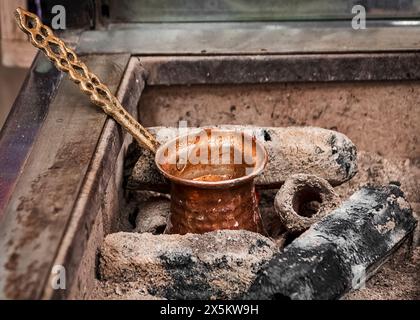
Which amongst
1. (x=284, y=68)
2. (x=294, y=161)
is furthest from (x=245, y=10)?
(x=294, y=161)

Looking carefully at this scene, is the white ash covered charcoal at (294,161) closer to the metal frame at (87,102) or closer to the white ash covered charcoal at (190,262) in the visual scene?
the metal frame at (87,102)

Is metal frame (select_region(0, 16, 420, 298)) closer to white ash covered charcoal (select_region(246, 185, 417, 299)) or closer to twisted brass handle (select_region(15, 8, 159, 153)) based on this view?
twisted brass handle (select_region(15, 8, 159, 153))

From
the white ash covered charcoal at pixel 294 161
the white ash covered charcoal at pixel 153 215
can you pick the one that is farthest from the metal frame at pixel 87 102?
the white ash covered charcoal at pixel 153 215

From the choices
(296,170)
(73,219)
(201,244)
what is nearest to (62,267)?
(73,219)

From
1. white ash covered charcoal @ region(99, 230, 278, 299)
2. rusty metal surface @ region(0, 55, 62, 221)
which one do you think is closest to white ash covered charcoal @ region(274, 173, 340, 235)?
white ash covered charcoal @ region(99, 230, 278, 299)

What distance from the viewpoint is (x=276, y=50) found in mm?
3066

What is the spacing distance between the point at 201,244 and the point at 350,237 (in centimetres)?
45

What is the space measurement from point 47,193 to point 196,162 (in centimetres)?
64

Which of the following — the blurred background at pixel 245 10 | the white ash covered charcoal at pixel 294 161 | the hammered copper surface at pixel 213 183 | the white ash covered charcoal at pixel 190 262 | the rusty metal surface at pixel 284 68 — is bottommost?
the white ash covered charcoal at pixel 190 262

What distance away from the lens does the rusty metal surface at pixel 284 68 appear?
3.01 m

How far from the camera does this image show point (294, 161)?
2.70 m

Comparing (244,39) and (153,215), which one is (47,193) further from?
(244,39)

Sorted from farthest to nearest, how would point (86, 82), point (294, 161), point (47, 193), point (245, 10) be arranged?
point (245, 10) < point (294, 161) < point (86, 82) < point (47, 193)

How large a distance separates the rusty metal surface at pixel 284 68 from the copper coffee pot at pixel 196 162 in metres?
0.49
